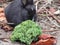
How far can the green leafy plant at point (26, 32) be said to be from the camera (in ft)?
15.8

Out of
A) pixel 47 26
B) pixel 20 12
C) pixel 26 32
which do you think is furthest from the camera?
pixel 47 26

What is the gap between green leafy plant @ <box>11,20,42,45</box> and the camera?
4812mm

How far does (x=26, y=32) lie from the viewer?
4.85 meters

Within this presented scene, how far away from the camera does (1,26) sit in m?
5.61

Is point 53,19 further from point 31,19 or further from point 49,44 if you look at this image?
point 49,44

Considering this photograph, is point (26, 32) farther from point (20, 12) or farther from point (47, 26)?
point (47, 26)

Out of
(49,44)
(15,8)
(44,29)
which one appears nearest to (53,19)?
(44,29)

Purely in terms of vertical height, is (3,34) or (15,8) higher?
(15,8)

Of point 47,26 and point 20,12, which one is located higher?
point 20,12

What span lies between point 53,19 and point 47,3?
82 cm

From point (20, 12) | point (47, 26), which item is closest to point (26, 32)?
point (20, 12)

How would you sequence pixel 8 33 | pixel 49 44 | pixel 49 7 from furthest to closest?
pixel 49 7 → pixel 8 33 → pixel 49 44

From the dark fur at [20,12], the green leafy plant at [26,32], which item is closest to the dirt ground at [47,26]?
the green leafy plant at [26,32]

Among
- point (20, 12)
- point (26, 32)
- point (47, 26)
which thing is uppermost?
point (20, 12)
